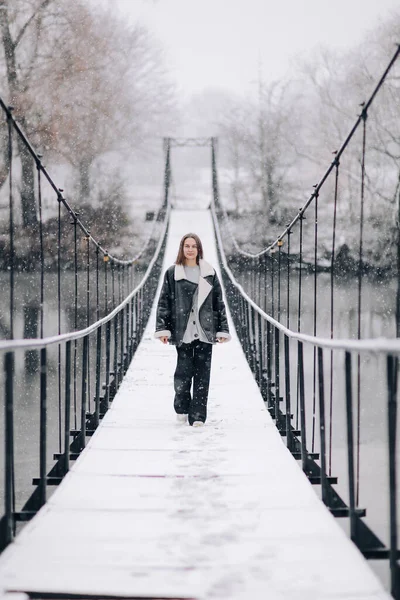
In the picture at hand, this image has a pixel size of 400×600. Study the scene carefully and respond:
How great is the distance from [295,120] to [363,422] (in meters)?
15.9

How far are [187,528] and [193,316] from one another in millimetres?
2046

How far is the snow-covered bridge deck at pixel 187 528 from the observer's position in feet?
8.29

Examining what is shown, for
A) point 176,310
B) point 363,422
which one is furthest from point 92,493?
point 363,422

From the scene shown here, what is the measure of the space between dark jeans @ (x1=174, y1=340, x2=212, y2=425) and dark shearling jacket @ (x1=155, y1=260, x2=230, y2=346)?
8 centimetres

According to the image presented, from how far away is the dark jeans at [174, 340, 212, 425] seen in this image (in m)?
5.10

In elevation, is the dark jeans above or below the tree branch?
below

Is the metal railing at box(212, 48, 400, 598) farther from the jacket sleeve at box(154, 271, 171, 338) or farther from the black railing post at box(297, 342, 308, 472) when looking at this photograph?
the jacket sleeve at box(154, 271, 171, 338)

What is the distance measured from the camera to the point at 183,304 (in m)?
5.03

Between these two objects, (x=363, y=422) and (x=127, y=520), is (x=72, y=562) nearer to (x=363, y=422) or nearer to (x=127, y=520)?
(x=127, y=520)

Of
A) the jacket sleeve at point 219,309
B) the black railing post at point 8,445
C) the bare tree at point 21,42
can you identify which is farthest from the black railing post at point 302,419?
the bare tree at point 21,42

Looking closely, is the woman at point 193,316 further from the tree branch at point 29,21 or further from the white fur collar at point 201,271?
the tree branch at point 29,21

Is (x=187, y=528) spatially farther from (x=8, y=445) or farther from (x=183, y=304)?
(x=183, y=304)

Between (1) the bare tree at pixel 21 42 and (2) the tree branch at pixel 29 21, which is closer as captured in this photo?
(1) the bare tree at pixel 21 42

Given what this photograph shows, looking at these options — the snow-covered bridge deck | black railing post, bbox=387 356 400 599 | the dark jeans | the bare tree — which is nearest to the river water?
the bare tree
